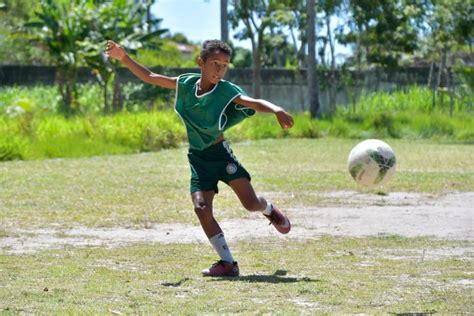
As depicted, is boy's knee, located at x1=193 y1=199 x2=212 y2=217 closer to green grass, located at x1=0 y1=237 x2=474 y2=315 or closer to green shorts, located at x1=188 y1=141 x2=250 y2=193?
green shorts, located at x1=188 y1=141 x2=250 y2=193

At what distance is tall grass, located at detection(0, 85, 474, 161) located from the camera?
922 inches

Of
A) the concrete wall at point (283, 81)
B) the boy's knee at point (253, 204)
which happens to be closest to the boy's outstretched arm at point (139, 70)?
the boy's knee at point (253, 204)

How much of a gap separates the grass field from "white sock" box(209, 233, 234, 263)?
0.17 m

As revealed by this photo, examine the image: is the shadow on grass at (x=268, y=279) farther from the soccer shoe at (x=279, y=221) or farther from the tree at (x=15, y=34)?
the tree at (x=15, y=34)

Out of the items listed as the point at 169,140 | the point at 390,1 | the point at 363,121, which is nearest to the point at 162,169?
the point at 169,140

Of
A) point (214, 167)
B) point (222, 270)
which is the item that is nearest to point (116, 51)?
point (214, 167)

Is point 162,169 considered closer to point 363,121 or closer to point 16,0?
point 363,121

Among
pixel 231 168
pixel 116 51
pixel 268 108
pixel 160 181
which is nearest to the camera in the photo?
pixel 268 108

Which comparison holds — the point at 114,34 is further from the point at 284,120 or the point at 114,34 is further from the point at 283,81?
the point at 284,120

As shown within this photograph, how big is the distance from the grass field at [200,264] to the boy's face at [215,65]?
1.40 metres

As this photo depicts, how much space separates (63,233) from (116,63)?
79.6ft

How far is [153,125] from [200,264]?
17.4 metres

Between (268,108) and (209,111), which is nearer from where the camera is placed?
(268,108)

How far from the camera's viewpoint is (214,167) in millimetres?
8109
